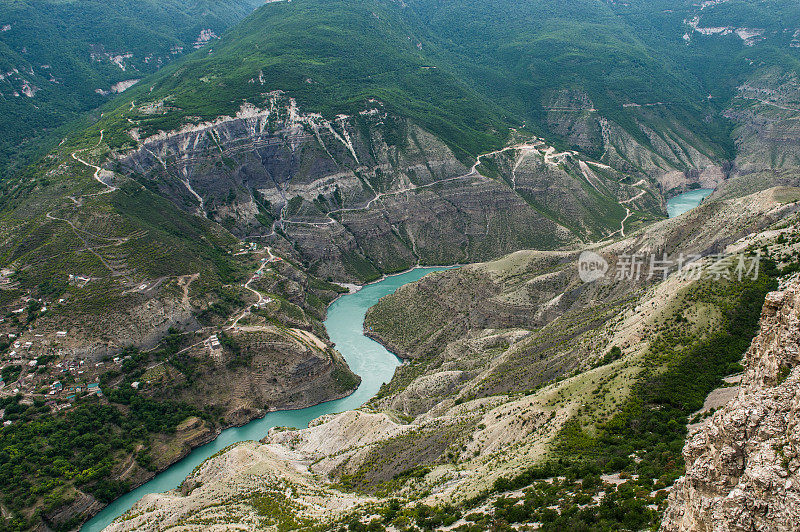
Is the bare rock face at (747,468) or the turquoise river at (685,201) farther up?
the bare rock face at (747,468)

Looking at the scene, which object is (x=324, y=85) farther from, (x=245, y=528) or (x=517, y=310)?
(x=245, y=528)

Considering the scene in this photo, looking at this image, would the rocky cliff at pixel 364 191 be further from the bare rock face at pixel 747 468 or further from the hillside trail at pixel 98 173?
the bare rock face at pixel 747 468

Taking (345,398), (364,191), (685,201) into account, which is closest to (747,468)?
(345,398)

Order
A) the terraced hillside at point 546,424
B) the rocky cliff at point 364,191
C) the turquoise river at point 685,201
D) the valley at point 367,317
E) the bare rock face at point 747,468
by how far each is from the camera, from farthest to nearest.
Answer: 1. the turquoise river at point 685,201
2. the rocky cliff at point 364,191
3. the valley at point 367,317
4. the terraced hillside at point 546,424
5. the bare rock face at point 747,468

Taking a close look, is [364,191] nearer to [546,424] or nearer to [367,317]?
[367,317]

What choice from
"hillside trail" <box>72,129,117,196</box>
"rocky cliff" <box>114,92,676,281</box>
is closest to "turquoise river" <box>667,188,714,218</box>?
"rocky cliff" <box>114,92,676,281</box>

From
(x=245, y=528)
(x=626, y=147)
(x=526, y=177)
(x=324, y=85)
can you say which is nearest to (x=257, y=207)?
(x=324, y=85)

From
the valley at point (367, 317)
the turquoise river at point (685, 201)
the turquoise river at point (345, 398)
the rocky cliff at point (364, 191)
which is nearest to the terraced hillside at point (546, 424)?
the valley at point (367, 317)
